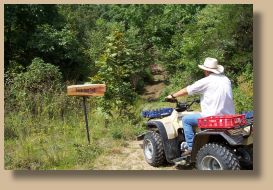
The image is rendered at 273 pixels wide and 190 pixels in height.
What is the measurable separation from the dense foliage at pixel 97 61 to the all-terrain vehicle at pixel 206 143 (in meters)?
1.07

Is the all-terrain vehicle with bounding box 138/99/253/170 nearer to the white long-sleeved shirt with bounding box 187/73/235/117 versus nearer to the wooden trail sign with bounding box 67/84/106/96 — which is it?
the white long-sleeved shirt with bounding box 187/73/235/117

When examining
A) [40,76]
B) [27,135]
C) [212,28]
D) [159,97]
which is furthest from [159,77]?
[27,135]

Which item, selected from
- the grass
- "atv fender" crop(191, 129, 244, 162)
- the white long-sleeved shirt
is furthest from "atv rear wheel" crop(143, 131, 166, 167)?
the white long-sleeved shirt

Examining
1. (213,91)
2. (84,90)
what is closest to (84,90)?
(84,90)

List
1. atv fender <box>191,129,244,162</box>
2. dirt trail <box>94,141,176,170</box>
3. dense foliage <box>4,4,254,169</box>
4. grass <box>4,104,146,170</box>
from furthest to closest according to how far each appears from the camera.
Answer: dense foliage <box>4,4,254,169</box> → grass <box>4,104,146,170</box> → dirt trail <box>94,141,176,170</box> → atv fender <box>191,129,244,162</box>

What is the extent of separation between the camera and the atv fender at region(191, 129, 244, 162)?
18.4ft

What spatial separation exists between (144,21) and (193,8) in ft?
5.78

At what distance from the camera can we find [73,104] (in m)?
9.02

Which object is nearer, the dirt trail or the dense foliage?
the dirt trail

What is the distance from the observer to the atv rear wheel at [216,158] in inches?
221

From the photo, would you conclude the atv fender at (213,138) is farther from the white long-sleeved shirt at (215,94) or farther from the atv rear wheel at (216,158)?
the white long-sleeved shirt at (215,94)

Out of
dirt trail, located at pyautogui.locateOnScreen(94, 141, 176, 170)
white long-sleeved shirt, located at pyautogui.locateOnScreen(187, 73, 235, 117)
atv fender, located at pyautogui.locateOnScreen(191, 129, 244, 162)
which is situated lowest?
dirt trail, located at pyautogui.locateOnScreen(94, 141, 176, 170)

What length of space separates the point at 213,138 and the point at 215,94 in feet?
1.77

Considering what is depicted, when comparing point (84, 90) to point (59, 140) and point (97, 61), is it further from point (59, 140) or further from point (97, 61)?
point (97, 61)
